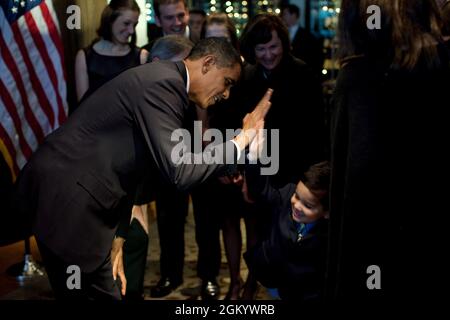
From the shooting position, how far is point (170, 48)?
3285 mm

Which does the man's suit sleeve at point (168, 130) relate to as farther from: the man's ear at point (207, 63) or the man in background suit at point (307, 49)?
the man in background suit at point (307, 49)

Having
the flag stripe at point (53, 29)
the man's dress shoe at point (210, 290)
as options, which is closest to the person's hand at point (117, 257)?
the man's dress shoe at point (210, 290)

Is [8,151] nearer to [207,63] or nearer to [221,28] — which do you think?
[221,28]

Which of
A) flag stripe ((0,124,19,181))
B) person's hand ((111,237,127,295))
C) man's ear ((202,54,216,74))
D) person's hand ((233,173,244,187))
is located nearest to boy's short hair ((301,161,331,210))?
person's hand ((233,173,244,187))

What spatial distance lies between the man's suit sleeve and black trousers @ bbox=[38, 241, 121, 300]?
0.49 meters

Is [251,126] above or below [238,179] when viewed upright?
above

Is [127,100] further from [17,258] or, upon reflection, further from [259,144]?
[17,258]

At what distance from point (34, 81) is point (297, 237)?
2.23 meters

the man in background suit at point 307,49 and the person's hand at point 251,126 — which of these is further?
the man in background suit at point 307,49

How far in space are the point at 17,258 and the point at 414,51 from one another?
137 inches

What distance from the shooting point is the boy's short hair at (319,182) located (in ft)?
9.54

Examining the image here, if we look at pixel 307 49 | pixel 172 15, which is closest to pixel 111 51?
pixel 172 15

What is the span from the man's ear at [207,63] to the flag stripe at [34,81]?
213 centimetres
